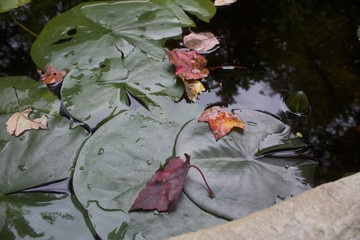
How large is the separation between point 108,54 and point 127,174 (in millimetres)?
591

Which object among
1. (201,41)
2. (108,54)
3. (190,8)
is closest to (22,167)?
(108,54)

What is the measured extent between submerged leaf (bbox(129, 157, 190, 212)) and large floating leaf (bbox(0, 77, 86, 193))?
294 millimetres

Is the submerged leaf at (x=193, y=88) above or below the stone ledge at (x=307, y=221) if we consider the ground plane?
below

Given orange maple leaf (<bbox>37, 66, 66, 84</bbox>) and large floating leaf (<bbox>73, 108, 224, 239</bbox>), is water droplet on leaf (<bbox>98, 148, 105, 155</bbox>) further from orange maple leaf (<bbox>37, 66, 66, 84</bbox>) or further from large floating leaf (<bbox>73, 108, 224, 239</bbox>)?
orange maple leaf (<bbox>37, 66, 66, 84</bbox>)

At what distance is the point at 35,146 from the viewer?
1.36 m

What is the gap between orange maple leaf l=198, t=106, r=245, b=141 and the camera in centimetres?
137

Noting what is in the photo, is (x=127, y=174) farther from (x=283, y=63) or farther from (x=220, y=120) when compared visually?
(x=283, y=63)

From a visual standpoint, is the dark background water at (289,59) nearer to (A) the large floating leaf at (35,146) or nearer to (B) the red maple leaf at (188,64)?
(B) the red maple leaf at (188,64)

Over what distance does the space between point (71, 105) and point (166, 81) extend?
38cm

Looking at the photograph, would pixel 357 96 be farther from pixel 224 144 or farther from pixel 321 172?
pixel 224 144

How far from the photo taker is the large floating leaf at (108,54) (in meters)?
1.48

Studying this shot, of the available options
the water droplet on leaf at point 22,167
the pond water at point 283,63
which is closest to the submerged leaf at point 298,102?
the pond water at point 283,63

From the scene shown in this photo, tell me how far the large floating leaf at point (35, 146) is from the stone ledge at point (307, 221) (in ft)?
1.96

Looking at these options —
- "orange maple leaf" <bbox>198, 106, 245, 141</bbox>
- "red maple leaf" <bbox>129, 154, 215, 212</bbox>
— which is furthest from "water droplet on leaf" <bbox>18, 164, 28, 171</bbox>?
"orange maple leaf" <bbox>198, 106, 245, 141</bbox>
